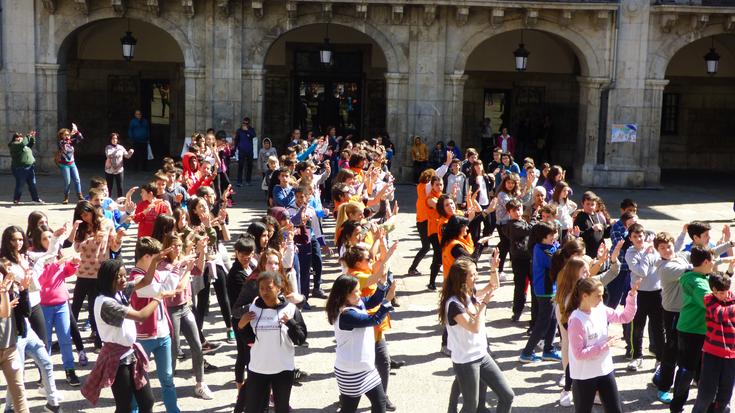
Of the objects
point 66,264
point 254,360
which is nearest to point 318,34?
point 66,264

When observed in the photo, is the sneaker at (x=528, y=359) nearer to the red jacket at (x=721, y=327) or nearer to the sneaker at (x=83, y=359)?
the red jacket at (x=721, y=327)

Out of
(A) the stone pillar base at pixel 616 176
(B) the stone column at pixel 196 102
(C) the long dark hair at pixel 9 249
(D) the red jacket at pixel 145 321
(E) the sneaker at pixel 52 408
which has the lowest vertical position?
(E) the sneaker at pixel 52 408

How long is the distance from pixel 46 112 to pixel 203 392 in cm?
1565

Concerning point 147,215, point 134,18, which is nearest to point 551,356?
point 147,215

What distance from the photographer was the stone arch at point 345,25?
2305 cm

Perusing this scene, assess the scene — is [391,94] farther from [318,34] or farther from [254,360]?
[254,360]

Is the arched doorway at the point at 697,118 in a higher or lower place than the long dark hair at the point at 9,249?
higher

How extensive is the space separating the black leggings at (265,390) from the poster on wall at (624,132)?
1738 centimetres

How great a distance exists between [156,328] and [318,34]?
1954cm

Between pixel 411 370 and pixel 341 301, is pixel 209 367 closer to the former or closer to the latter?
pixel 411 370

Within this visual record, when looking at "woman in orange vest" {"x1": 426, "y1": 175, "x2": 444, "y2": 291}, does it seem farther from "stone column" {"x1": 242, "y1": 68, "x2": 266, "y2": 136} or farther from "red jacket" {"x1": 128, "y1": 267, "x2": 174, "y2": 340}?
"stone column" {"x1": 242, "y1": 68, "x2": 266, "y2": 136}

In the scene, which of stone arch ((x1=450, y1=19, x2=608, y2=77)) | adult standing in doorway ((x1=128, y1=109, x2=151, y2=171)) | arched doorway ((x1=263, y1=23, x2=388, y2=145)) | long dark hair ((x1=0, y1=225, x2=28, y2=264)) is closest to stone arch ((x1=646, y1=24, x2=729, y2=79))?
stone arch ((x1=450, y1=19, x2=608, y2=77))

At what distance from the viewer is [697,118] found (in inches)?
1116

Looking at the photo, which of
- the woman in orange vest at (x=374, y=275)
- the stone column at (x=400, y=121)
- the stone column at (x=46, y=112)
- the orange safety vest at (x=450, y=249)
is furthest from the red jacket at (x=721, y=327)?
the stone column at (x=46, y=112)
